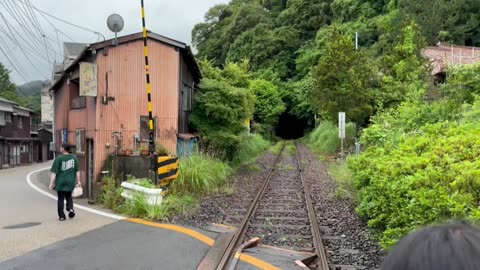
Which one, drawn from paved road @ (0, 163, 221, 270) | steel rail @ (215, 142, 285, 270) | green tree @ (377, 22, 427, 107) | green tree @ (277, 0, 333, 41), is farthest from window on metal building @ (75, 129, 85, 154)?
green tree @ (277, 0, 333, 41)

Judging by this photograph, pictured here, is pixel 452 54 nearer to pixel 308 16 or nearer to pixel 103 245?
pixel 308 16

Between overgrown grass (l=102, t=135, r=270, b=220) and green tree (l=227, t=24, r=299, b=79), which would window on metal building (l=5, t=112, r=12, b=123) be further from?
overgrown grass (l=102, t=135, r=270, b=220)

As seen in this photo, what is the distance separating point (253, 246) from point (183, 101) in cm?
875

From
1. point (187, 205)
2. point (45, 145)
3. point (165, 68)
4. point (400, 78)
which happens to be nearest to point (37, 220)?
point (187, 205)

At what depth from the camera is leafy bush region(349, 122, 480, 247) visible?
4.40 metres

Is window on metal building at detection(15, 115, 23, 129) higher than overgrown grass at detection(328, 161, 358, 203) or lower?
higher

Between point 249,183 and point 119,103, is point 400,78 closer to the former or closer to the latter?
point 249,183

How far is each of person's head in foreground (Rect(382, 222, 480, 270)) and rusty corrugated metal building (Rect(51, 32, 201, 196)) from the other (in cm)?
1169

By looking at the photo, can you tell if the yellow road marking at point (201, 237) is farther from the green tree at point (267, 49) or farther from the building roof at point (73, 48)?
the green tree at point (267, 49)

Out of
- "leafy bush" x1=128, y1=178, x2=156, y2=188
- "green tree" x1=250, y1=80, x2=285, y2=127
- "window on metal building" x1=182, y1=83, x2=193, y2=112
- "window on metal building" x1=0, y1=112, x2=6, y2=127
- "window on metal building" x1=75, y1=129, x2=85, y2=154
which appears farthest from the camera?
"green tree" x1=250, y1=80, x2=285, y2=127

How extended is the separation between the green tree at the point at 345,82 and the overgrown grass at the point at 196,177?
1177 centimetres

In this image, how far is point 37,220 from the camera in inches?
347

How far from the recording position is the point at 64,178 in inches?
335

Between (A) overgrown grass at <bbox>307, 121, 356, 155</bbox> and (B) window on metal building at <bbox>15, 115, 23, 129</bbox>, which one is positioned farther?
(B) window on metal building at <bbox>15, 115, 23, 129</bbox>
